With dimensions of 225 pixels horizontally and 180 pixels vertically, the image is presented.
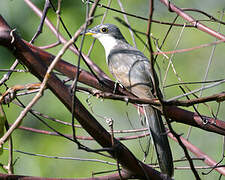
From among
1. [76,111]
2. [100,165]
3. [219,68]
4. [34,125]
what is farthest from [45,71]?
[219,68]

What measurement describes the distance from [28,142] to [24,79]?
1024 mm

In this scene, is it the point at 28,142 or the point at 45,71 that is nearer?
the point at 45,71

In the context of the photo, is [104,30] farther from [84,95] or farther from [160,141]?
[160,141]

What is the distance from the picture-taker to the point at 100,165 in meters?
5.50

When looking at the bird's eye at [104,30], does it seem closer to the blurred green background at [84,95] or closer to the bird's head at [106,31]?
the bird's head at [106,31]

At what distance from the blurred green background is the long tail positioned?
191 cm

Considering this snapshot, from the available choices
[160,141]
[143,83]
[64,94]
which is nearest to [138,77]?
[143,83]

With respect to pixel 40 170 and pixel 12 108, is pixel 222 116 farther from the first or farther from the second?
pixel 12 108

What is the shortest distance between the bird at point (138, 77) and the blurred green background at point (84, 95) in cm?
60

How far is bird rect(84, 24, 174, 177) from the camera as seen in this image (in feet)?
9.93

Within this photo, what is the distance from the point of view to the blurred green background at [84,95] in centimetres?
543

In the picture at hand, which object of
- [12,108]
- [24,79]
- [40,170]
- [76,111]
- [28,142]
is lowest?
[76,111]

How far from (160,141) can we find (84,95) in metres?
2.70

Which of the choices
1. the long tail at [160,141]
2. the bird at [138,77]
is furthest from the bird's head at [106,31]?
the long tail at [160,141]
